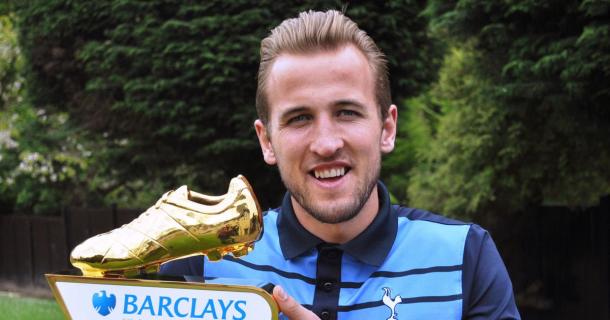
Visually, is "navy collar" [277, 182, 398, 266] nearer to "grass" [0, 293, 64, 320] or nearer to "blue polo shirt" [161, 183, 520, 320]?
"blue polo shirt" [161, 183, 520, 320]

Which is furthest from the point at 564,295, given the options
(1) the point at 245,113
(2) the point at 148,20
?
(2) the point at 148,20

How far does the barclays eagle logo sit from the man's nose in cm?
62

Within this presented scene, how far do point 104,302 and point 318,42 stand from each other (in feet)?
2.80

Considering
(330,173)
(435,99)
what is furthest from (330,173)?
(435,99)

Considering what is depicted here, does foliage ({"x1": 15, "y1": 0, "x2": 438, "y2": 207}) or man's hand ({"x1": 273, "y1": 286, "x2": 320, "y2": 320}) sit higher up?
foliage ({"x1": 15, "y1": 0, "x2": 438, "y2": 207})

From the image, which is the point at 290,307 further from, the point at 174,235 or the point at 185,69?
the point at 185,69

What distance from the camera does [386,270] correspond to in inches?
77.1

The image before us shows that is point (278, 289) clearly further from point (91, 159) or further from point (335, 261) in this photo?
point (91, 159)

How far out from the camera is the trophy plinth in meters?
1.71

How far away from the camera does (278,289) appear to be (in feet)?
5.46

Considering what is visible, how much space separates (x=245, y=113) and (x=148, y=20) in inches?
53.3

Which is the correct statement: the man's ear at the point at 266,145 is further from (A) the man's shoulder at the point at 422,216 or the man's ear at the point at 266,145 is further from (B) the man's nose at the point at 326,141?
(A) the man's shoulder at the point at 422,216

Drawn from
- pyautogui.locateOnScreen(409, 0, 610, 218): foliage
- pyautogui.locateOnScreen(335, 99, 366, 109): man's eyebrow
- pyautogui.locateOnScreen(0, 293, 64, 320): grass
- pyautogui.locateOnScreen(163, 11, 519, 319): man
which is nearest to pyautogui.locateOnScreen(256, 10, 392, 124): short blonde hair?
pyautogui.locateOnScreen(163, 11, 519, 319): man

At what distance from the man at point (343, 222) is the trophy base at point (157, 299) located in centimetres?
14
